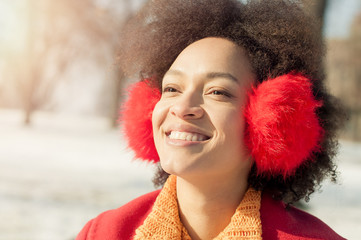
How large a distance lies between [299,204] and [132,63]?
299 centimetres

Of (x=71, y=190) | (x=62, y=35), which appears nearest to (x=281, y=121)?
(x=71, y=190)

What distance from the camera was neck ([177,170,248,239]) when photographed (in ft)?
5.83

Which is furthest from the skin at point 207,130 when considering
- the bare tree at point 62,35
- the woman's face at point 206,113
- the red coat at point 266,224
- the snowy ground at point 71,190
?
the bare tree at point 62,35

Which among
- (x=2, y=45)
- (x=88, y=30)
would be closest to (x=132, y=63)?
(x=88, y=30)

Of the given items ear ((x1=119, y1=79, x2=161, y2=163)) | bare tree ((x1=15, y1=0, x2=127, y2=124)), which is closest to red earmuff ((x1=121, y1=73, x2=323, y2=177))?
ear ((x1=119, y1=79, x2=161, y2=163))

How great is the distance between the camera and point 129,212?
1.94 m

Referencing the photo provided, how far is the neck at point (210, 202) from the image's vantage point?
1777 millimetres

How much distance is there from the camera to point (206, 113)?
1.67 m

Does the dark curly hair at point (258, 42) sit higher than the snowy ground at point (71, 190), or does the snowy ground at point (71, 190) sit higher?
the snowy ground at point (71, 190)

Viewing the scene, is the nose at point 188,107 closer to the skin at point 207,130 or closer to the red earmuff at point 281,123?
the skin at point 207,130

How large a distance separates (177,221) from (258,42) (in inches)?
38.4

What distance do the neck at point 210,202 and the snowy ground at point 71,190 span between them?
2.07 ft

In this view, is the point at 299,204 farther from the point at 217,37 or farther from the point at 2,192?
the point at 2,192

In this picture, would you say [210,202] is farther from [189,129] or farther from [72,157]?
[72,157]
